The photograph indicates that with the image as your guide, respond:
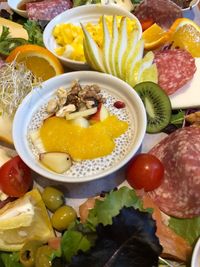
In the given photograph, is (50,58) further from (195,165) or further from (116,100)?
(195,165)

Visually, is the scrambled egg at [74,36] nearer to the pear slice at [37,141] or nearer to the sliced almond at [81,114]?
the sliced almond at [81,114]

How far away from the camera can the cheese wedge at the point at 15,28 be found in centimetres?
249

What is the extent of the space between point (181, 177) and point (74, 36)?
3.30 ft

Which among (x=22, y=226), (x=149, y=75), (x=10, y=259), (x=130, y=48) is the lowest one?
(x=10, y=259)

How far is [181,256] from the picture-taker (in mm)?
1542

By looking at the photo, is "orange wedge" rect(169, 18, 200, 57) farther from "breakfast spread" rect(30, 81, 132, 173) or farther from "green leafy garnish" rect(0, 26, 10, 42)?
"green leafy garnish" rect(0, 26, 10, 42)

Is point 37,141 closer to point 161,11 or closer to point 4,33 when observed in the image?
point 4,33

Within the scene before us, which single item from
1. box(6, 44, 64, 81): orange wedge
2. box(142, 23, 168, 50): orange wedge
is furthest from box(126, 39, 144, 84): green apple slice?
box(6, 44, 64, 81): orange wedge

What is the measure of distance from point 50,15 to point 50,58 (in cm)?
50

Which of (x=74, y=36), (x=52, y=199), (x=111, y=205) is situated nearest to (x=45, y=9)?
(x=74, y=36)

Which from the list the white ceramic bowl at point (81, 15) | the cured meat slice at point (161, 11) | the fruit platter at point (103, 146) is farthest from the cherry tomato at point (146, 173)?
the cured meat slice at point (161, 11)

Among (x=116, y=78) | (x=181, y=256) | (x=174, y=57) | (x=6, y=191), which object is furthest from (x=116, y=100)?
(x=181, y=256)

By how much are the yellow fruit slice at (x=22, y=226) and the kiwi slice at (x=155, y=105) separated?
2.16 feet

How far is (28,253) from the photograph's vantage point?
1539 mm
